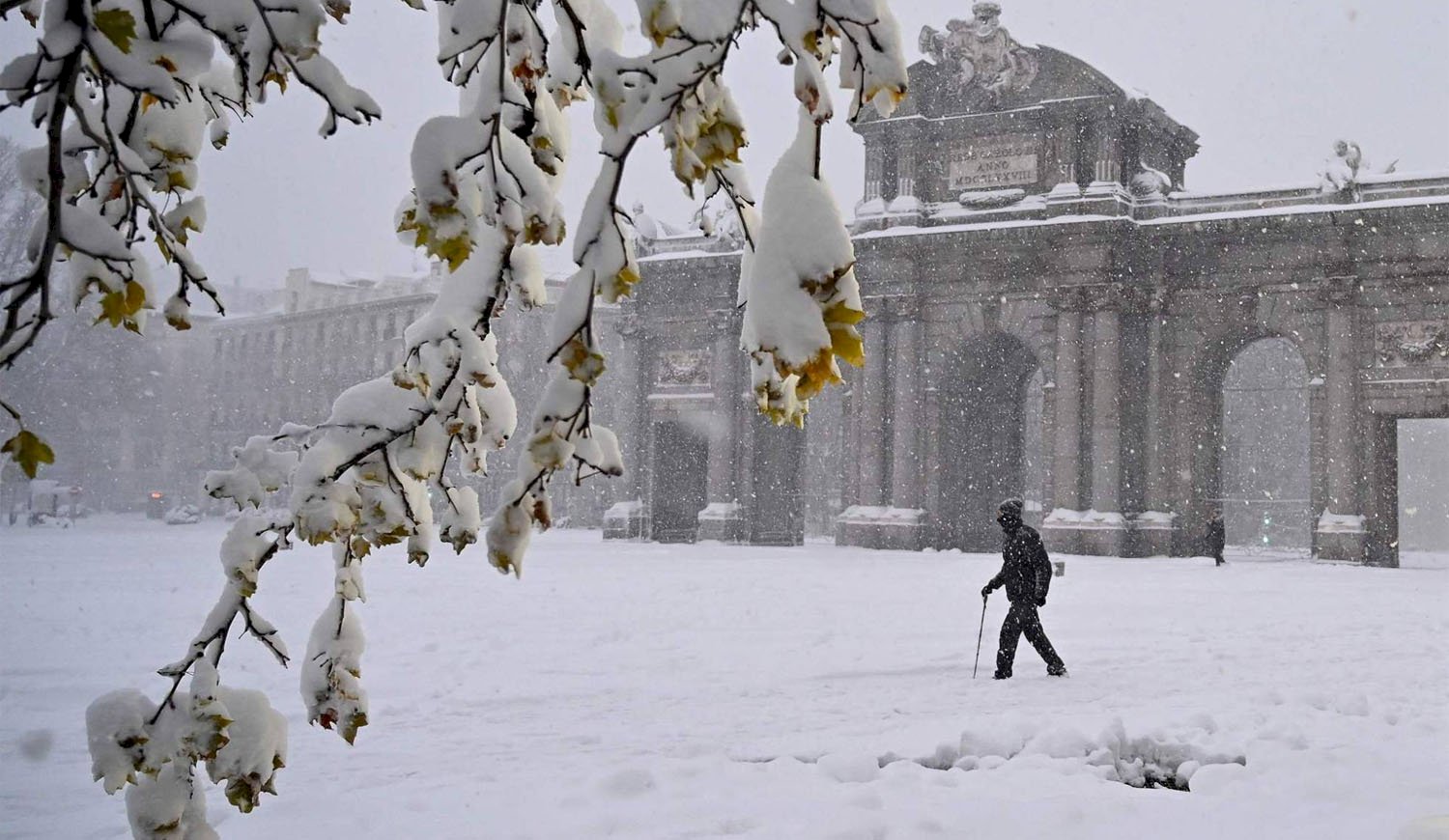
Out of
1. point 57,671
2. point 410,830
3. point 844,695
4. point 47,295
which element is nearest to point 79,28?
point 47,295

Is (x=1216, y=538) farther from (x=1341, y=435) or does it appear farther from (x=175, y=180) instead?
(x=175, y=180)

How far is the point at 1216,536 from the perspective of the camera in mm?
28469

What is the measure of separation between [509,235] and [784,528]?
36.1m

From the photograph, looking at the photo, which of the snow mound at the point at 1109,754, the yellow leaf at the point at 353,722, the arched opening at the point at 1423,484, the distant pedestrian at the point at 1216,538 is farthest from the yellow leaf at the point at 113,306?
the arched opening at the point at 1423,484

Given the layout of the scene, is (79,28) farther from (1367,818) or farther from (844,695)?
(844,695)

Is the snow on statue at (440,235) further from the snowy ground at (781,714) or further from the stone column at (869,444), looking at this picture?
the stone column at (869,444)

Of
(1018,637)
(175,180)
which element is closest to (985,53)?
(1018,637)

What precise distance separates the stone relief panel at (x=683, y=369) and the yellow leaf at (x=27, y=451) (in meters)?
37.3

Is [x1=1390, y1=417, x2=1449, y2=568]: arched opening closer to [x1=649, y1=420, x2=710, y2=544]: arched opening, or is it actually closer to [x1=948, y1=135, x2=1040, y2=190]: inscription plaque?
[x1=948, y1=135, x2=1040, y2=190]: inscription plaque

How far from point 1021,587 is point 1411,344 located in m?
24.0

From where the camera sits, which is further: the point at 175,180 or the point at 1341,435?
the point at 1341,435

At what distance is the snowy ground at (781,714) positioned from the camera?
6.14 metres

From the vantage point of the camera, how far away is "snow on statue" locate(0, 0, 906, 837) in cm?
217

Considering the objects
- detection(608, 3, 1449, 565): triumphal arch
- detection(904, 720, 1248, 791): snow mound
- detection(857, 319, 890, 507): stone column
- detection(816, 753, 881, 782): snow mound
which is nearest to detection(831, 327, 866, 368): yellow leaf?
detection(816, 753, 881, 782): snow mound
